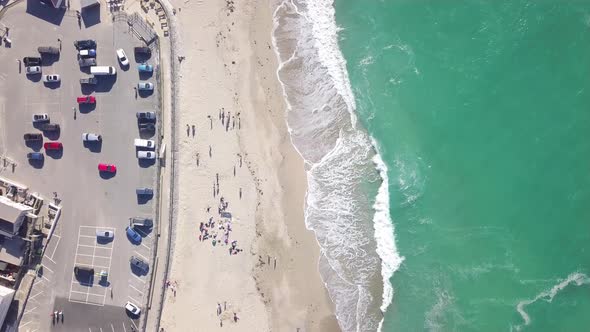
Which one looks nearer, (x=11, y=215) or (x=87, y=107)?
(x=11, y=215)

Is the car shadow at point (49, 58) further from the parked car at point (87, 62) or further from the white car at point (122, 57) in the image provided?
the white car at point (122, 57)

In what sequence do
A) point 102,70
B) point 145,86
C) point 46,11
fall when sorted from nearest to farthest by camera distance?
point 102,70 → point 145,86 → point 46,11

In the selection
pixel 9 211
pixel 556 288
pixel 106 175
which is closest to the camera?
pixel 9 211

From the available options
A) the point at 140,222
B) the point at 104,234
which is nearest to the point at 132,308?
the point at 104,234

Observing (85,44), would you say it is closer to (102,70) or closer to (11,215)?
(102,70)

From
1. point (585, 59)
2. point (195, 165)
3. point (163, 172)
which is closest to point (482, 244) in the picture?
point (585, 59)

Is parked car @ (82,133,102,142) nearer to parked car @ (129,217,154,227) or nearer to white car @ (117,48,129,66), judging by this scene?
white car @ (117,48,129,66)

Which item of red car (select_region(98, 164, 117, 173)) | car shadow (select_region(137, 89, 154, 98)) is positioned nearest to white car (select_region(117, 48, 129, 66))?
car shadow (select_region(137, 89, 154, 98))

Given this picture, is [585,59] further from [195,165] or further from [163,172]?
[163,172]

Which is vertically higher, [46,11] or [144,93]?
[46,11]
